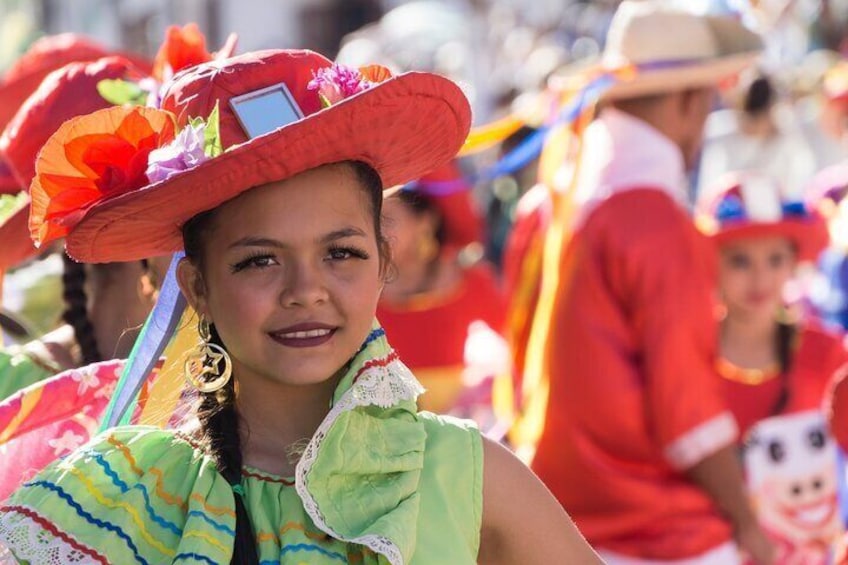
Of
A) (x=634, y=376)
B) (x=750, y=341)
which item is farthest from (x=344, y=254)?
(x=750, y=341)

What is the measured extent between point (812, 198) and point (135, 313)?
3.77m

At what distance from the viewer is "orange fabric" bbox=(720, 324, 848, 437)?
17.7 feet

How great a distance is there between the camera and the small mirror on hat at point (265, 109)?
2.59m

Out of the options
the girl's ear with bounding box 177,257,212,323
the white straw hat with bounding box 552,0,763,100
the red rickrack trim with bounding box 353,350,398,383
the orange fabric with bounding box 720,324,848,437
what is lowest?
the orange fabric with bounding box 720,324,848,437

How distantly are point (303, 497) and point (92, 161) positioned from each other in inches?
22.9

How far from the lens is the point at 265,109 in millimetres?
2617

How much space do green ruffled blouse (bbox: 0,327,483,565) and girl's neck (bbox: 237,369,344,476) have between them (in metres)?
0.06

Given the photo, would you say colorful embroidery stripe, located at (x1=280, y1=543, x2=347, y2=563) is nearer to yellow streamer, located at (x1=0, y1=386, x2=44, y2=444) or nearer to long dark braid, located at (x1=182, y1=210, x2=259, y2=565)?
long dark braid, located at (x1=182, y1=210, x2=259, y2=565)

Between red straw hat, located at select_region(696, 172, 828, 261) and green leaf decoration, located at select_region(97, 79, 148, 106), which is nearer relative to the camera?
Answer: green leaf decoration, located at select_region(97, 79, 148, 106)

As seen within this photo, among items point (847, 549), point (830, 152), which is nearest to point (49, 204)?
point (847, 549)

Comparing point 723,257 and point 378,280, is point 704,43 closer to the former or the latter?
point 723,257

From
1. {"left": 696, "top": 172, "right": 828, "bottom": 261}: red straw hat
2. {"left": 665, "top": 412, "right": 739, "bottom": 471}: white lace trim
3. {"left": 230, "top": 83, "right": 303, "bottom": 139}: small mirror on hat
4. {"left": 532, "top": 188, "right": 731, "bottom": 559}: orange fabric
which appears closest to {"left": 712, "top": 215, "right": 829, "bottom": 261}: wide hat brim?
{"left": 696, "top": 172, "right": 828, "bottom": 261}: red straw hat

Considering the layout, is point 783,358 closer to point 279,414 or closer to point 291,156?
point 279,414

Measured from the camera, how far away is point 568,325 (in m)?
4.97
